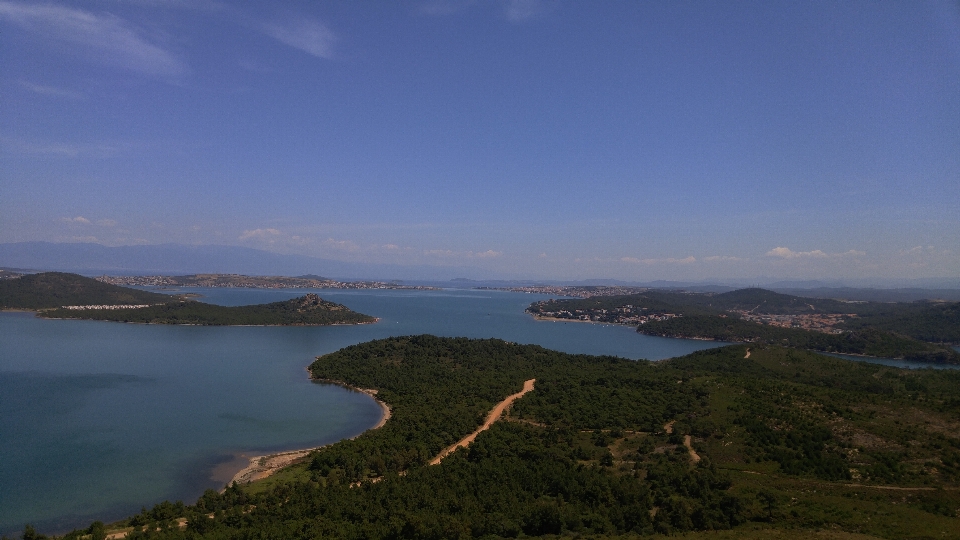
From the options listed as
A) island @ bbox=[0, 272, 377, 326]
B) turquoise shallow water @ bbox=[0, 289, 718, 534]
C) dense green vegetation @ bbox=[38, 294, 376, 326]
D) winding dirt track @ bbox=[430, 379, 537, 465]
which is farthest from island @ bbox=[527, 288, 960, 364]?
winding dirt track @ bbox=[430, 379, 537, 465]

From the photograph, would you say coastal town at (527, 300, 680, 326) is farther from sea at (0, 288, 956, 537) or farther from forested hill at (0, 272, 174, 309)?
forested hill at (0, 272, 174, 309)

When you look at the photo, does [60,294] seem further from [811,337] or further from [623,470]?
[811,337]

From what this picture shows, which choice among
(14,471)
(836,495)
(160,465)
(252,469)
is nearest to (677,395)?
(836,495)

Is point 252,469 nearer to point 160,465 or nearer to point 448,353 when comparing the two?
point 160,465

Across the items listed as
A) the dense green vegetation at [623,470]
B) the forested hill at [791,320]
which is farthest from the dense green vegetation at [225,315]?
the dense green vegetation at [623,470]

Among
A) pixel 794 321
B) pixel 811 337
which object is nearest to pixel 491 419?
pixel 811 337

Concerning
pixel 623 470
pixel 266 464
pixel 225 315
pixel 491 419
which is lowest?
pixel 266 464
